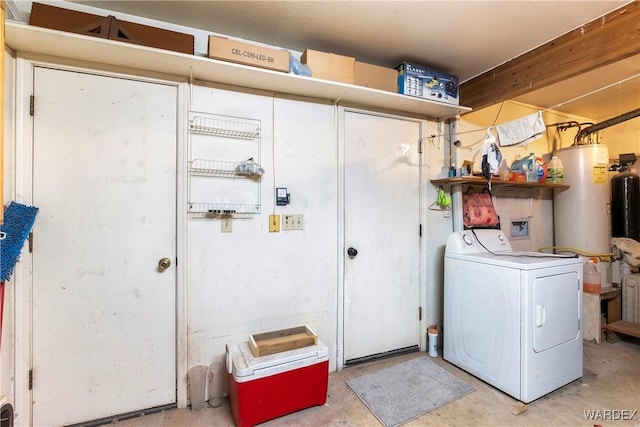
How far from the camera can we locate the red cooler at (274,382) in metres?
1.70

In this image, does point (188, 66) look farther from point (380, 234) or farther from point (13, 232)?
point (380, 234)

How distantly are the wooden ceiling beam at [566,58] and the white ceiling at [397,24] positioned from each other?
6 cm

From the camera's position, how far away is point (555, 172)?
3156 mm

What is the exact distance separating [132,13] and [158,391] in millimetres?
2419

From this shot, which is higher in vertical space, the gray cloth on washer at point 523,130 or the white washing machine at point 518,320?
the gray cloth on washer at point 523,130

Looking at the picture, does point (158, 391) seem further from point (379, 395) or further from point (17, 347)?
point (379, 395)

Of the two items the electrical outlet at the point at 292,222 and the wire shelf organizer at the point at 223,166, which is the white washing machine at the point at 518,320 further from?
the wire shelf organizer at the point at 223,166

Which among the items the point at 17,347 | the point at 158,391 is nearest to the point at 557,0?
the point at 158,391

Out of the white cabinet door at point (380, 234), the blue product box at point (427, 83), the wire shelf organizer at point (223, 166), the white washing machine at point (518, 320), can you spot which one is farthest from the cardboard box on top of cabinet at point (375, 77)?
the white washing machine at point (518, 320)

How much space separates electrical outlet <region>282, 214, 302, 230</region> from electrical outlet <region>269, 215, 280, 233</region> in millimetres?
42

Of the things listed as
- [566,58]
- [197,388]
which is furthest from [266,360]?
[566,58]

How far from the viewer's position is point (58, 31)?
147 cm

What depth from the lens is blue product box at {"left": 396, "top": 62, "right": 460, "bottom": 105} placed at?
2291 mm

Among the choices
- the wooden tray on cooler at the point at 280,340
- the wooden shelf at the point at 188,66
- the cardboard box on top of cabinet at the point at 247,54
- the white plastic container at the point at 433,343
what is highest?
the cardboard box on top of cabinet at the point at 247,54
